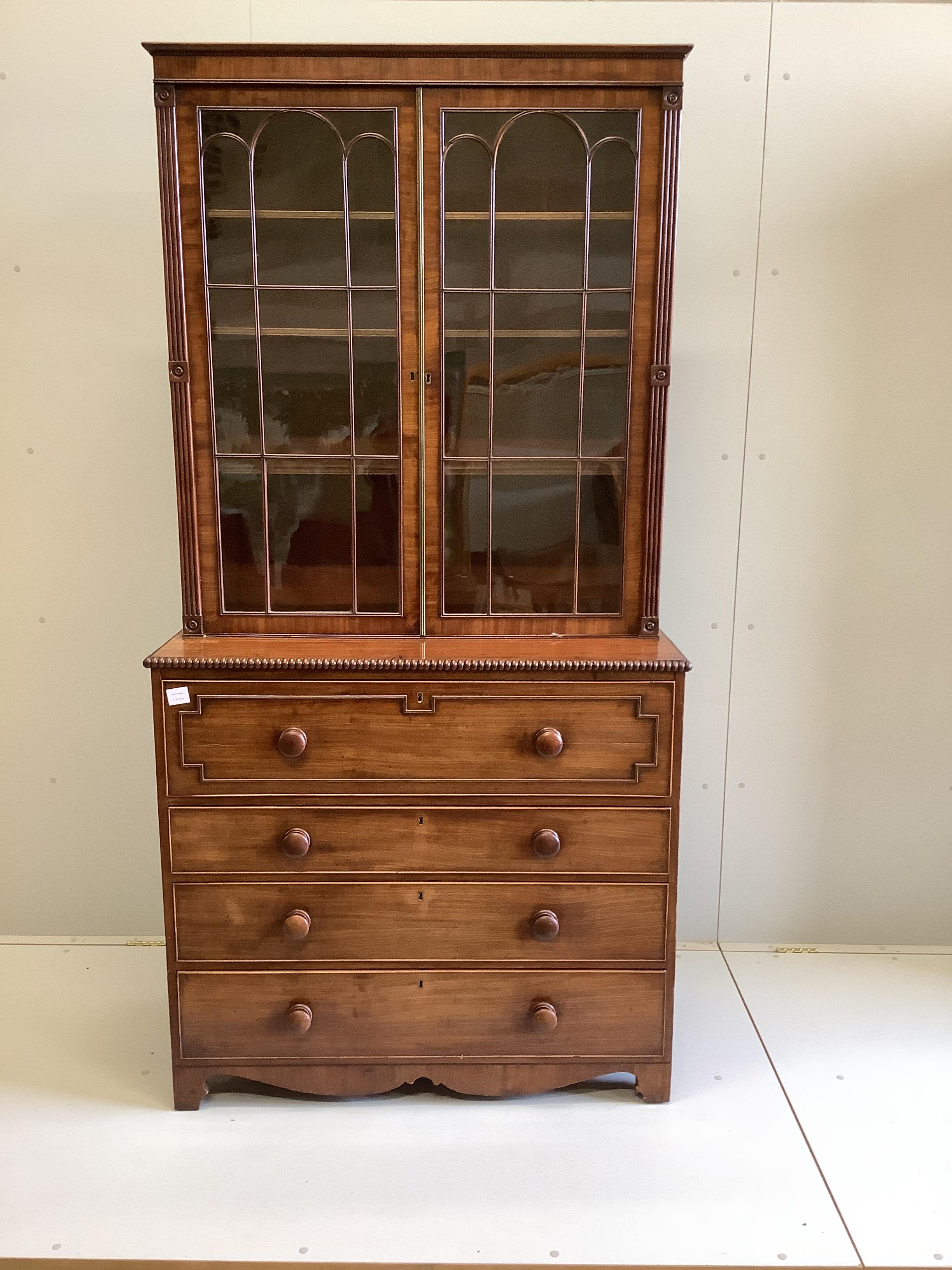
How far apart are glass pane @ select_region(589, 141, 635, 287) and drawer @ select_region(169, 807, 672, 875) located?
109 centimetres

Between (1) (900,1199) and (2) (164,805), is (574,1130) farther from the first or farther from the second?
(2) (164,805)

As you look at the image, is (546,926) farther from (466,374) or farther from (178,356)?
(178,356)

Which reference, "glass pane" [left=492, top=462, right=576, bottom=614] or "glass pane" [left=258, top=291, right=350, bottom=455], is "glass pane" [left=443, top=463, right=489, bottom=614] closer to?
"glass pane" [left=492, top=462, right=576, bottom=614]

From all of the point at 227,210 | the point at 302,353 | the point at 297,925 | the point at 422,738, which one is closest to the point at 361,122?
the point at 227,210

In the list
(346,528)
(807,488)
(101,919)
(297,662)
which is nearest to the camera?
(297,662)

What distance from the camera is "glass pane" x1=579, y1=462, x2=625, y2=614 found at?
6.63 feet

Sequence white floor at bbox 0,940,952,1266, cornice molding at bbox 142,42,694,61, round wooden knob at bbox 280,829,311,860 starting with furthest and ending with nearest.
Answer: round wooden knob at bbox 280,829,311,860, cornice molding at bbox 142,42,694,61, white floor at bbox 0,940,952,1266

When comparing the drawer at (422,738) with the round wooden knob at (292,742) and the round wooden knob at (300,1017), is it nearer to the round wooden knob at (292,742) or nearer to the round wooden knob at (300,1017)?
the round wooden knob at (292,742)

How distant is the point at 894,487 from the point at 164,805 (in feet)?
6.36

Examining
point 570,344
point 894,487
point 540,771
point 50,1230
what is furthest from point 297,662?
point 894,487

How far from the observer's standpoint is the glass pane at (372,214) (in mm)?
1899

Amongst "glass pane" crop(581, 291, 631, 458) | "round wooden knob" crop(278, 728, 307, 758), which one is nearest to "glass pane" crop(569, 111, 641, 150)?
"glass pane" crop(581, 291, 631, 458)

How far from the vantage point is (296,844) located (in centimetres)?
192

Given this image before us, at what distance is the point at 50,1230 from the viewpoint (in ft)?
5.56
